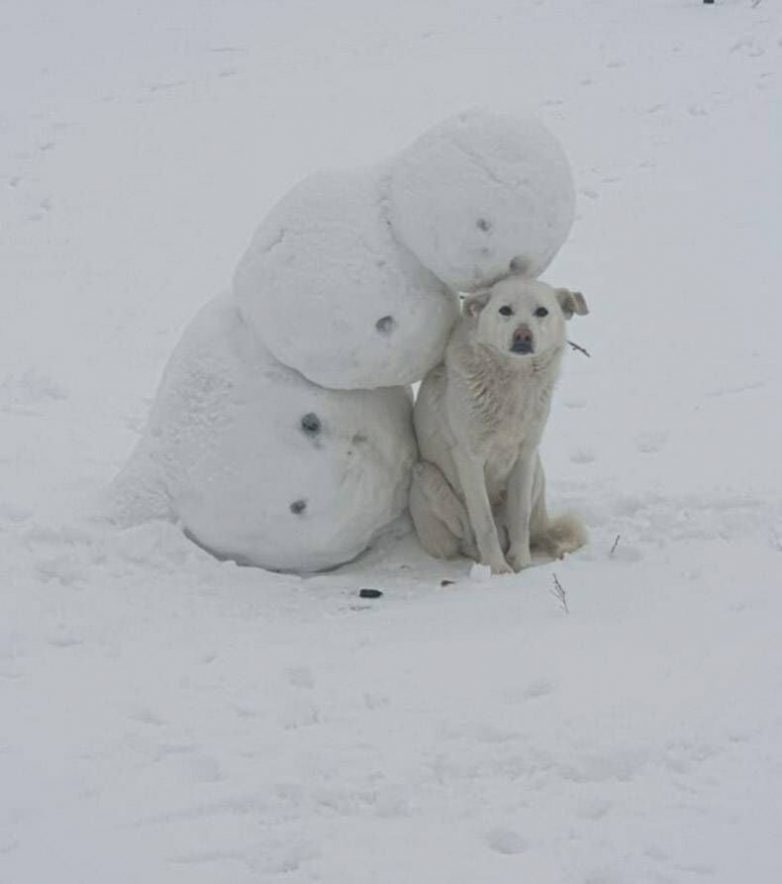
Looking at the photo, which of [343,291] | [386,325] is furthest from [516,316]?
[343,291]

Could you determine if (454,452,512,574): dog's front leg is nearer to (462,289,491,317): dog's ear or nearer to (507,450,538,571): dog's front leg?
(507,450,538,571): dog's front leg

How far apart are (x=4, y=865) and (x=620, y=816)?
156 cm

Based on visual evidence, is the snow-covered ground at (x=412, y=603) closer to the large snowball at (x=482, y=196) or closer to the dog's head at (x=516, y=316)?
the dog's head at (x=516, y=316)

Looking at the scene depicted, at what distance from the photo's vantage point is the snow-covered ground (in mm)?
3723

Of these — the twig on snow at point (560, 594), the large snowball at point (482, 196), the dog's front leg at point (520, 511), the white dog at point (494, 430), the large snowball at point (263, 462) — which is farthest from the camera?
the dog's front leg at point (520, 511)

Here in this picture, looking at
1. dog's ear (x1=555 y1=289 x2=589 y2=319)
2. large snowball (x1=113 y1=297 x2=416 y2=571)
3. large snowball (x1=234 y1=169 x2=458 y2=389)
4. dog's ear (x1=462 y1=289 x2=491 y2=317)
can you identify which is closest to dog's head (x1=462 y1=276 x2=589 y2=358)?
dog's ear (x1=462 y1=289 x2=491 y2=317)

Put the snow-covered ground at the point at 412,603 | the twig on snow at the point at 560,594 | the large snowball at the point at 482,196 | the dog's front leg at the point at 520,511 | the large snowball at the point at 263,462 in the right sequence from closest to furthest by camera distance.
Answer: the snow-covered ground at the point at 412,603, the twig on snow at the point at 560,594, the large snowball at the point at 482,196, the large snowball at the point at 263,462, the dog's front leg at the point at 520,511

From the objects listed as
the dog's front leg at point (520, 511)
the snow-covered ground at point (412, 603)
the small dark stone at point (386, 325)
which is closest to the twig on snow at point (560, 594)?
the snow-covered ground at point (412, 603)

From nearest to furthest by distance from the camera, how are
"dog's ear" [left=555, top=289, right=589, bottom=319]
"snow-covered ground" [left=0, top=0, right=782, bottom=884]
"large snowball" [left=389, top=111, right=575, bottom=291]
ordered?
1. "snow-covered ground" [left=0, top=0, right=782, bottom=884]
2. "large snowball" [left=389, top=111, right=575, bottom=291]
3. "dog's ear" [left=555, top=289, right=589, bottom=319]

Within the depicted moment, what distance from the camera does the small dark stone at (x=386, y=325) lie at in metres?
5.75

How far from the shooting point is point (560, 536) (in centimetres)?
628

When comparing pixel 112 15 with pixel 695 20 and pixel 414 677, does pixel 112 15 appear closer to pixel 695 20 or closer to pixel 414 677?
pixel 695 20

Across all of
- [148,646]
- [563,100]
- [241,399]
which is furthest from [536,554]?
[563,100]

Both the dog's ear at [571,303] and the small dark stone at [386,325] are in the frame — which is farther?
the dog's ear at [571,303]
